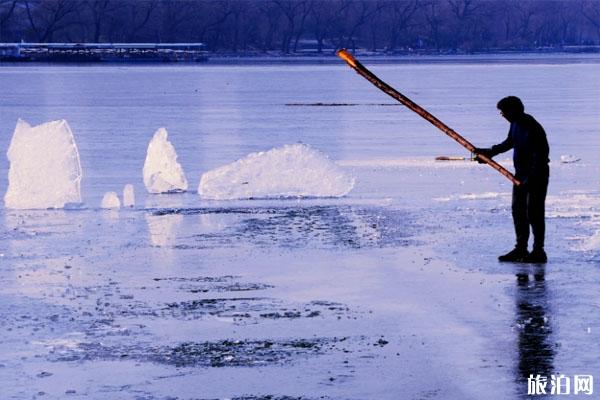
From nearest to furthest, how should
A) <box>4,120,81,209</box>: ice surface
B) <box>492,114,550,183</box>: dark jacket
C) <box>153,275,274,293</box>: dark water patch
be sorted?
<box>153,275,274,293</box>: dark water patch, <box>492,114,550,183</box>: dark jacket, <box>4,120,81,209</box>: ice surface

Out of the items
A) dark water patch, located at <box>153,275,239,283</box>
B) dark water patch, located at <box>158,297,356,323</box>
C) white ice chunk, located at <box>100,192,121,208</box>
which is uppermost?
white ice chunk, located at <box>100,192,121,208</box>

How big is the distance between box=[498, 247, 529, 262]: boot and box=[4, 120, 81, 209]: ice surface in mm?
6619

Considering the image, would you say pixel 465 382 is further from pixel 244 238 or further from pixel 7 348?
pixel 244 238

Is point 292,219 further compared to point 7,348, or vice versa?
point 292,219

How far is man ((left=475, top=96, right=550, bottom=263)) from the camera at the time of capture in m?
13.0

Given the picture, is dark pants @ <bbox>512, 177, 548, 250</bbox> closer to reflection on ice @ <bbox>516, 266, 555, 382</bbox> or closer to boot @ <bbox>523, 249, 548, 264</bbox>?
boot @ <bbox>523, 249, 548, 264</bbox>

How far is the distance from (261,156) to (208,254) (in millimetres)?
6079

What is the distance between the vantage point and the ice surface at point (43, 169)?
18.0m

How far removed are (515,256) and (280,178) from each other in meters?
6.62

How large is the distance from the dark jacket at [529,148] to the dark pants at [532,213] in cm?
8

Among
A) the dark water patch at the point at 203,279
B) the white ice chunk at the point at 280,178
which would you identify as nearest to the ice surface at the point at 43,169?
the white ice chunk at the point at 280,178

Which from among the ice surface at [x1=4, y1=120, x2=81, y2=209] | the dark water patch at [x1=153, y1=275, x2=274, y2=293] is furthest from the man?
the ice surface at [x1=4, y1=120, x2=81, y2=209]

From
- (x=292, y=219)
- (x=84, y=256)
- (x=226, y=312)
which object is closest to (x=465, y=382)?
(x=226, y=312)

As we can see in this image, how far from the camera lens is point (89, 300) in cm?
1125
